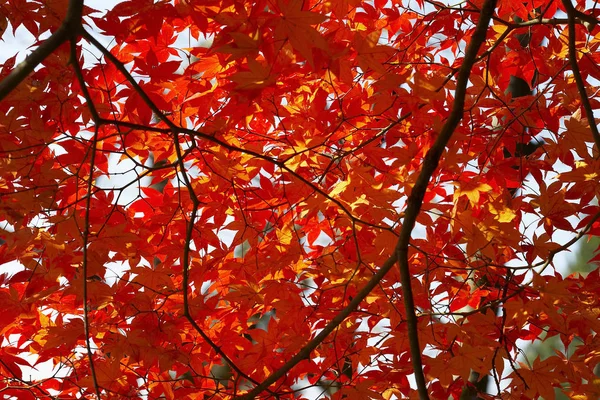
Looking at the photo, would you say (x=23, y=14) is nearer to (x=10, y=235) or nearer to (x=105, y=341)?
(x=10, y=235)

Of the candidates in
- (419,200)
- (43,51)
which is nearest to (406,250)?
(419,200)

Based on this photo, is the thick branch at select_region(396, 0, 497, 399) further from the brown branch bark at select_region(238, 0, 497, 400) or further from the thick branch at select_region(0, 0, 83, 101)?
the thick branch at select_region(0, 0, 83, 101)

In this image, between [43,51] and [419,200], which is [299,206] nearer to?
[419,200]

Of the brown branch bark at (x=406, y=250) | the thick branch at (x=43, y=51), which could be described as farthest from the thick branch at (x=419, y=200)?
the thick branch at (x=43, y=51)

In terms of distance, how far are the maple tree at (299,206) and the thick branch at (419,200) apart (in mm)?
205

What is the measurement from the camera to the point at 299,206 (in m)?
2.01

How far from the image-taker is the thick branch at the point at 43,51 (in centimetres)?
90

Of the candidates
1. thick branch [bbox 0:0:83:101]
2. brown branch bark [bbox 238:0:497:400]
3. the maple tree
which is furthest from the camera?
the maple tree

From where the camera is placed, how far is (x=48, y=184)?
1786 millimetres

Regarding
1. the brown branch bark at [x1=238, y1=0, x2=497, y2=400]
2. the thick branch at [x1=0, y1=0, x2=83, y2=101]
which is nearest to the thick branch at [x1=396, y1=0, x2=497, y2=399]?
the brown branch bark at [x1=238, y1=0, x2=497, y2=400]

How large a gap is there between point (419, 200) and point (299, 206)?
796mm

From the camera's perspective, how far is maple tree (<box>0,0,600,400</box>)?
1.71m

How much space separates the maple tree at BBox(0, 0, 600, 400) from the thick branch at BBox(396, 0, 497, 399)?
0.20 metres

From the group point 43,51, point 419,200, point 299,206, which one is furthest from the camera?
point 299,206
